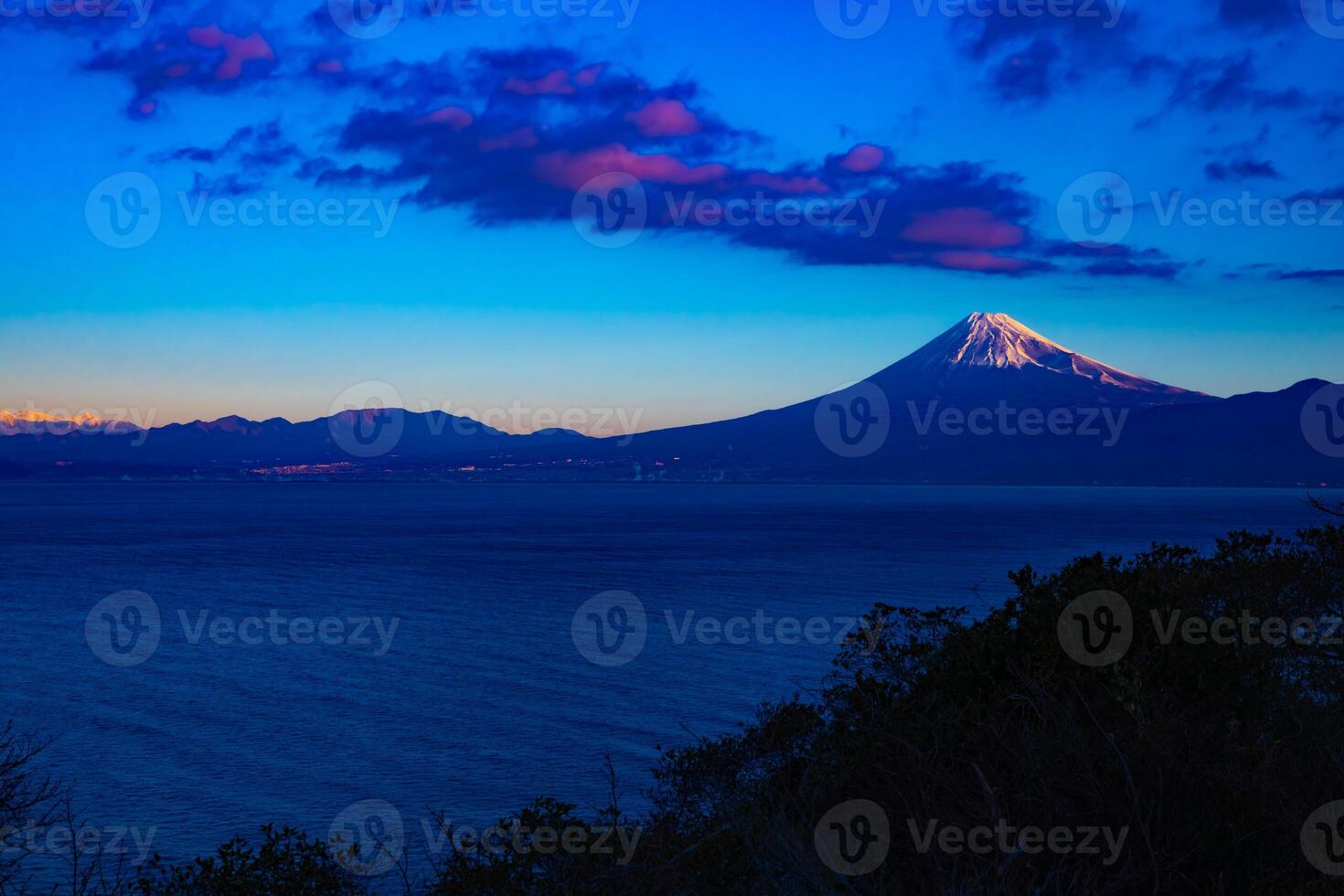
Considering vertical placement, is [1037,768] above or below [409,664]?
above

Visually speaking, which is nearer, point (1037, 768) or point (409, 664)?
point (1037, 768)

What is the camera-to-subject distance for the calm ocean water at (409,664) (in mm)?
26156

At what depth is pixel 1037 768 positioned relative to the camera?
845 cm

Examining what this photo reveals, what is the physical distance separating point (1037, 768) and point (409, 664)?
37.2 meters

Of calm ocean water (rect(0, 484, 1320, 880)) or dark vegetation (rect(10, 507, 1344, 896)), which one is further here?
calm ocean water (rect(0, 484, 1320, 880))

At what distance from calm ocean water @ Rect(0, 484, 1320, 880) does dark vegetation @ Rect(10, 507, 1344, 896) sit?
496 cm

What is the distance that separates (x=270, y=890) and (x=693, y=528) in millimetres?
117440

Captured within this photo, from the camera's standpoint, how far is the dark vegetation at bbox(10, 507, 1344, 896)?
7.93m

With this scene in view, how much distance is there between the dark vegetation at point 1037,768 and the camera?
7934mm

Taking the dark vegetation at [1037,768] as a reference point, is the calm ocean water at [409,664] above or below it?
below

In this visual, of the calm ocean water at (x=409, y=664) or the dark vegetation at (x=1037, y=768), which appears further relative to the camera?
the calm ocean water at (x=409, y=664)

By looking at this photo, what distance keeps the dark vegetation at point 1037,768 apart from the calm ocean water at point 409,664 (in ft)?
16.3

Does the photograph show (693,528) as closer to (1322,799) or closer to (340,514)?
(340,514)

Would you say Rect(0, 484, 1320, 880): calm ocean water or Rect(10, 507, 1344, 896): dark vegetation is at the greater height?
Rect(10, 507, 1344, 896): dark vegetation
